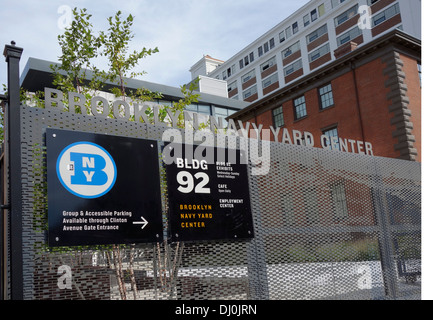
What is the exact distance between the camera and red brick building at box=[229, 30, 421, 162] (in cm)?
2008

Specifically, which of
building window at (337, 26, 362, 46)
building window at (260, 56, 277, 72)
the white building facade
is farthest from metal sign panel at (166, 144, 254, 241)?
building window at (260, 56, 277, 72)

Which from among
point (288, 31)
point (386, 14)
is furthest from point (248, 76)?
point (386, 14)

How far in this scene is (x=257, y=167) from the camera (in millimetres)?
8281

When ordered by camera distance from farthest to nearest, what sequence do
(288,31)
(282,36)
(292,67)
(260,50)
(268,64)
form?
(260,50), (268,64), (282,36), (288,31), (292,67)

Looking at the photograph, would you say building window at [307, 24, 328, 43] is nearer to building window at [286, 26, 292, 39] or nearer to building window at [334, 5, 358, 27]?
building window at [334, 5, 358, 27]

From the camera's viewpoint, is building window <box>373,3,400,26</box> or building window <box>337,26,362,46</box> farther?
building window <box>337,26,362,46</box>

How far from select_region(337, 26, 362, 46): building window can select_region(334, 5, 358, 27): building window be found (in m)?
1.84

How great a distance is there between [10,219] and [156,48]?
784 centimetres

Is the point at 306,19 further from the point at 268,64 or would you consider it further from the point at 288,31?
the point at 268,64

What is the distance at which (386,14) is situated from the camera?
48781 millimetres

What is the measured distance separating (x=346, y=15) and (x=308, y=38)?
711cm

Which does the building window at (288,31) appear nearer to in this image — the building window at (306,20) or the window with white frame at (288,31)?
the window with white frame at (288,31)
